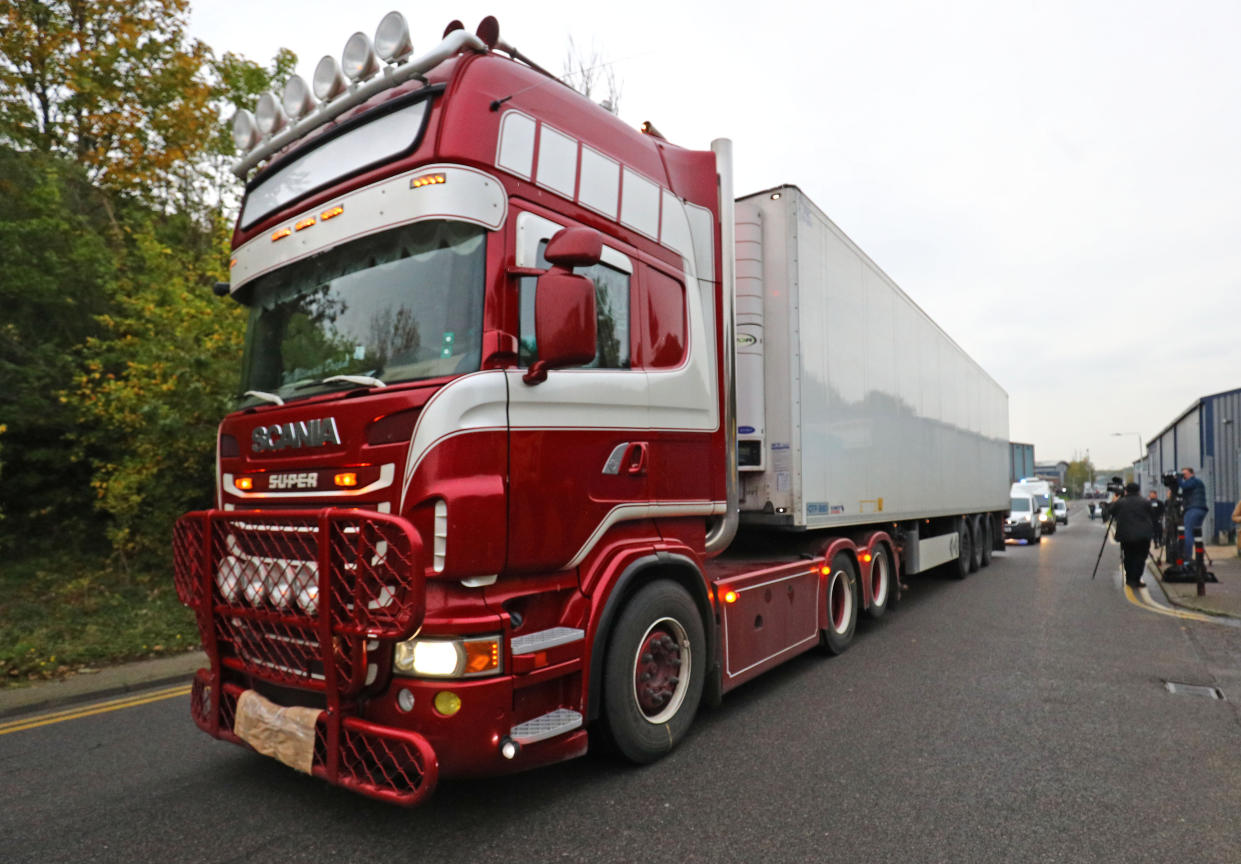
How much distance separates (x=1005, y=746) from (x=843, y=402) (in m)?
3.31

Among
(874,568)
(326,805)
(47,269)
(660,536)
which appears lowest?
(326,805)

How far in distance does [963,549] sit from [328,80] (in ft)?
38.6

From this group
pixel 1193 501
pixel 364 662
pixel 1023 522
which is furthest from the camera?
pixel 1023 522

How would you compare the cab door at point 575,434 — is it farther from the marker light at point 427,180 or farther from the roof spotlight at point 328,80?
the roof spotlight at point 328,80

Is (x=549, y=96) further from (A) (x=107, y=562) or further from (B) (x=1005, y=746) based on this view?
(A) (x=107, y=562)

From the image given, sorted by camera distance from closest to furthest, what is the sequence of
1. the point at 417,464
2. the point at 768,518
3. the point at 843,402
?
the point at 417,464 < the point at 768,518 < the point at 843,402

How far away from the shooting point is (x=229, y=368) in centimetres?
987

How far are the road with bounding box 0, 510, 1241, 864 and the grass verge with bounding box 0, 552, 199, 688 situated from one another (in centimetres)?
201

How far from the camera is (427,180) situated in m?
3.42

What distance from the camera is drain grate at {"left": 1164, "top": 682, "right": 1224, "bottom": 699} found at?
18.1 ft

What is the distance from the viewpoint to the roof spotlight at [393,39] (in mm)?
3777

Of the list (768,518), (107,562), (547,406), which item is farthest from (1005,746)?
(107,562)

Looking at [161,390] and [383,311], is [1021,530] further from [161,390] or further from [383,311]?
[383,311]

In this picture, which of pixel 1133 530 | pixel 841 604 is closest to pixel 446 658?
pixel 841 604
